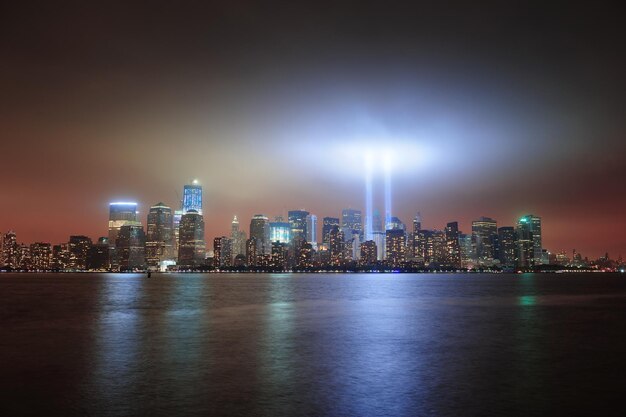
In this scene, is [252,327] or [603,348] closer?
[603,348]

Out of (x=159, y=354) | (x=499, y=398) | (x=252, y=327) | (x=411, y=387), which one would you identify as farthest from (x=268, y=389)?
(x=252, y=327)

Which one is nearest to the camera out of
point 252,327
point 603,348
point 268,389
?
point 268,389

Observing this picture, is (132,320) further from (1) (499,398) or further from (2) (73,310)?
(1) (499,398)

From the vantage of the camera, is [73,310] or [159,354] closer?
[159,354]

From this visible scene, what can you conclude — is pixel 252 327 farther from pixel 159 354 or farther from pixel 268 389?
pixel 268 389

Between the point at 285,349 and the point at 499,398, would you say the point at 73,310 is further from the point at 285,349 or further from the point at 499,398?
the point at 499,398

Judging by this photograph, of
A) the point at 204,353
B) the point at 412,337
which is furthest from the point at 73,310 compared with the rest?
the point at 412,337

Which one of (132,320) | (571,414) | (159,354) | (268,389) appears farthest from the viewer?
(132,320)

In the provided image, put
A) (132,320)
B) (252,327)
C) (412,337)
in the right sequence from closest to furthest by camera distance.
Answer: (412,337), (252,327), (132,320)

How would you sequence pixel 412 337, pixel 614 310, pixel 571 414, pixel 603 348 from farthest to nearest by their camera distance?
pixel 614 310 → pixel 412 337 → pixel 603 348 → pixel 571 414
